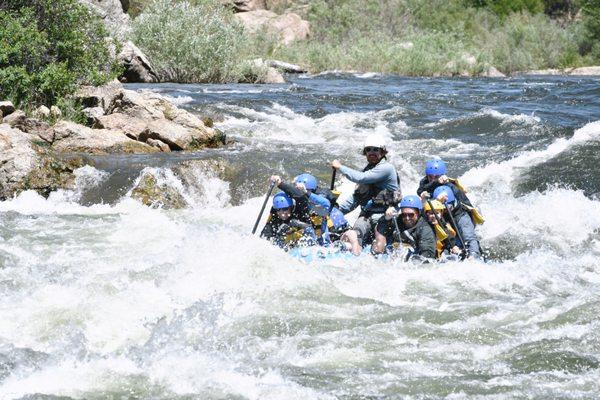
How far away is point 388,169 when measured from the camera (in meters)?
9.36

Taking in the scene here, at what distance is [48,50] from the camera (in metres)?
→ 16.7

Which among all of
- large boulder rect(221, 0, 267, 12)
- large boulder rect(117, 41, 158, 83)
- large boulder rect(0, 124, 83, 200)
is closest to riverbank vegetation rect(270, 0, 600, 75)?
large boulder rect(221, 0, 267, 12)

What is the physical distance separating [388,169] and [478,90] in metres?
16.6

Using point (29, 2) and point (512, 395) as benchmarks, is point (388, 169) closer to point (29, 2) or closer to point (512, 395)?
point (512, 395)

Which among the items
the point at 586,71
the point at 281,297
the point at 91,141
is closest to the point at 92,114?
the point at 91,141

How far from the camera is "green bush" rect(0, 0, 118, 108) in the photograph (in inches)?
606

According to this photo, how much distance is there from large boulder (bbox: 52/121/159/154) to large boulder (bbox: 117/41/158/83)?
9985 mm

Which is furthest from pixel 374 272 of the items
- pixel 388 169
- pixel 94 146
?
pixel 94 146

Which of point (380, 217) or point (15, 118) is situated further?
point (15, 118)

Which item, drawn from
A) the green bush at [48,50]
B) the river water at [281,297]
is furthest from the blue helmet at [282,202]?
the green bush at [48,50]

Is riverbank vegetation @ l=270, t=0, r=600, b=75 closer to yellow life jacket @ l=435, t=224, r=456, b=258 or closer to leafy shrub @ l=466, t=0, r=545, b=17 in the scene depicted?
leafy shrub @ l=466, t=0, r=545, b=17

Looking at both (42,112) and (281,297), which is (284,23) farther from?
(281,297)

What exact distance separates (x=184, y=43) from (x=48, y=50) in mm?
8999

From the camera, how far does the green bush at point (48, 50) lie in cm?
1539
